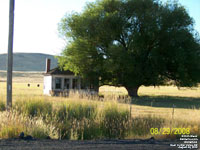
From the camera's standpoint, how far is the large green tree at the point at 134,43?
28719 millimetres

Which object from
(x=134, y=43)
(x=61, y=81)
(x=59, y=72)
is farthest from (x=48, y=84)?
(x=134, y=43)

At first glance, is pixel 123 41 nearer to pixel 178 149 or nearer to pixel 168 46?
pixel 168 46

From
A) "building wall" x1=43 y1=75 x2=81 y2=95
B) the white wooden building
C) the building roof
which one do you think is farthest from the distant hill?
the white wooden building

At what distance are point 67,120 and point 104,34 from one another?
64.9 feet

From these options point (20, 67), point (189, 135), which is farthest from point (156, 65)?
point (20, 67)

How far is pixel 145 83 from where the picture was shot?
31.5m

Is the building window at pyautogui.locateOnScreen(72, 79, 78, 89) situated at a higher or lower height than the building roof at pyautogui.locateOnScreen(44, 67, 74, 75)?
lower

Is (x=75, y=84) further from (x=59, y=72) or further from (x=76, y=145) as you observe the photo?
(x=76, y=145)

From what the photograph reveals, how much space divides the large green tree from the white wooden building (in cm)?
168

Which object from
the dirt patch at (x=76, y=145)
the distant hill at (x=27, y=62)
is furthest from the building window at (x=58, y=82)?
the distant hill at (x=27, y=62)

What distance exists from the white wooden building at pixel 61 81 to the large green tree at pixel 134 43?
1.68 metres

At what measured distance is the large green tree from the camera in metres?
Result: 28.7

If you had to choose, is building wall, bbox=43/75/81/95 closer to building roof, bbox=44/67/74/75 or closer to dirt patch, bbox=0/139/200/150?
building roof, bbox=44/67/74/75

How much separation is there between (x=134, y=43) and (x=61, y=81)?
10031mm
